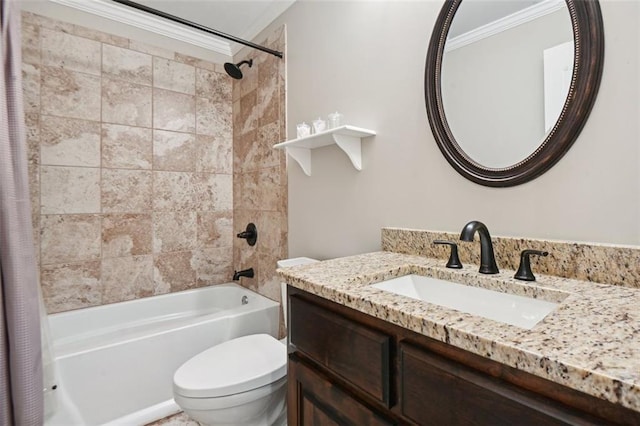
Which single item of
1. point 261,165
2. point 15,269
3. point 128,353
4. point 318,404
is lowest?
point 128,353

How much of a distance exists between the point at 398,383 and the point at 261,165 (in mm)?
1915

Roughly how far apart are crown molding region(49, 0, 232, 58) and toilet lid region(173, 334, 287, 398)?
228 centimetres

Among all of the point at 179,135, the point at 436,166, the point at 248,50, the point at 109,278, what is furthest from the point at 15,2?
the point at 436,166

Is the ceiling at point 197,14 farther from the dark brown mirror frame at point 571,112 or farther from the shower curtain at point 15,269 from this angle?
the dark brown mirror frame at point 571,112

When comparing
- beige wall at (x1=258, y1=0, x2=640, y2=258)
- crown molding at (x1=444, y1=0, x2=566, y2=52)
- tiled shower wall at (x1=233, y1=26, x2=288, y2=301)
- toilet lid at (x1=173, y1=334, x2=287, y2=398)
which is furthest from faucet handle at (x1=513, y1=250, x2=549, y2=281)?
tiled shower wall at (x1=233, y1=26, x2=288, y2=301)

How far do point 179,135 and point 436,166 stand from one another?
204cm

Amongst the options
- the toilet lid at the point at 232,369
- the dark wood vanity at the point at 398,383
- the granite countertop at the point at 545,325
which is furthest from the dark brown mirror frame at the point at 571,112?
the toilet lid at the point at 232,369

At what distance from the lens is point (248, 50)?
2488 mm

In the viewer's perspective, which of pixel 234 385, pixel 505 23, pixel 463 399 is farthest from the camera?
pixel 234 385

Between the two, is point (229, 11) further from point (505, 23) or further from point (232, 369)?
point (232, 369)

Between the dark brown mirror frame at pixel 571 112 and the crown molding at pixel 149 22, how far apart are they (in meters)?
2.05

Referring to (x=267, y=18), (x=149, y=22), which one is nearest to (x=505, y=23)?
(x=267, y=18)

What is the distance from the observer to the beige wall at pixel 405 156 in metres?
0.83

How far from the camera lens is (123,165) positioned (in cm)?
224
